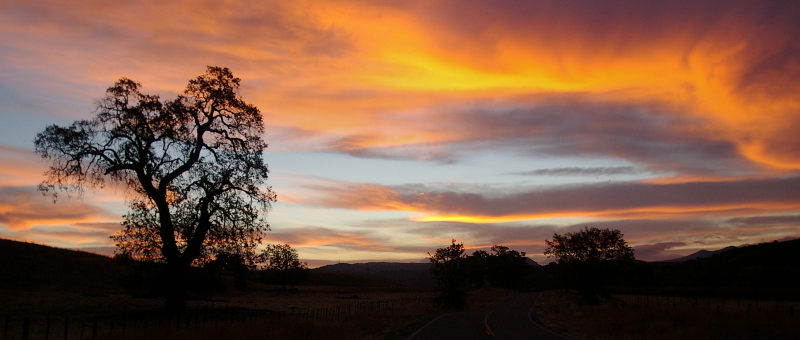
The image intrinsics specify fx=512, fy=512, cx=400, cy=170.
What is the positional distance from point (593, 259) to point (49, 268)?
60491 millimetres

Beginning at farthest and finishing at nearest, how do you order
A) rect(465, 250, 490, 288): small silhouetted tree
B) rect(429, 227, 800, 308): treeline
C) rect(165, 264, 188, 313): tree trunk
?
rect(465, 250, 490, 288): small silhouetted tree
rect(429, 227, 800, 308): treeline
rect(165, 264, 188, 313): tree trunk

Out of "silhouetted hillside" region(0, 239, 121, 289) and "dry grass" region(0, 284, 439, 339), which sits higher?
"silhouetted hillside" region(0, 239, 121, 289)

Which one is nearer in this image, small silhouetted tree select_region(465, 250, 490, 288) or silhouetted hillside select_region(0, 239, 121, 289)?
silhouetted hillside select_region(0, 239, 121, 289)

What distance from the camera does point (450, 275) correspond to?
56250mm

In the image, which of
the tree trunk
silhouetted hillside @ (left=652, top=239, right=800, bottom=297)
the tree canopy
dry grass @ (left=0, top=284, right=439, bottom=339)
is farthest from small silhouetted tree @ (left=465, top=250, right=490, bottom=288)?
the tree trunk

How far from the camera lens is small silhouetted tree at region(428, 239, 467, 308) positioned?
2191 inches

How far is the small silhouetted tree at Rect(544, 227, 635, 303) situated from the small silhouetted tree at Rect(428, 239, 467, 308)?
46.0 feet

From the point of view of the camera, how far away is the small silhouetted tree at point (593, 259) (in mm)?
58906

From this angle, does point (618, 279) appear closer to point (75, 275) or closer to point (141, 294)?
point (141, 294)

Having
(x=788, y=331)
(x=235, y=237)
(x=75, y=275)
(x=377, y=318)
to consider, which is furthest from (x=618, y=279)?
(x=75, y=275)

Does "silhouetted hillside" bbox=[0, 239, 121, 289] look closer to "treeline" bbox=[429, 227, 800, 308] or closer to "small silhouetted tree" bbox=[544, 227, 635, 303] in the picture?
"treeline" bbox=[429, 227, 800, 308]

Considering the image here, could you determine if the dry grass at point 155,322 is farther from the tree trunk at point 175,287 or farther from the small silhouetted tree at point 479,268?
the small silhouetted tree at point 479,268

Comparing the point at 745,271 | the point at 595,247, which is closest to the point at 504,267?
the point at 745,271

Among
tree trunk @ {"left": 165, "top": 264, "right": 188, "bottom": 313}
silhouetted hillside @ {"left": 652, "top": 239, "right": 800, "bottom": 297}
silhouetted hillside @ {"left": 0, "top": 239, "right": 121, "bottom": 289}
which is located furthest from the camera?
silhouetted hillside @ {"left": 652, "top": 239, "right": 800, "bottom": 297}
